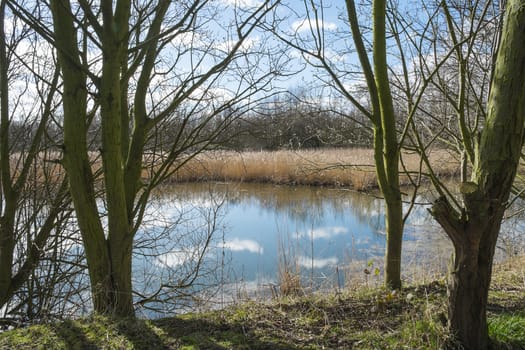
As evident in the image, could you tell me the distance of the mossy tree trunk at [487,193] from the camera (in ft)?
6.45

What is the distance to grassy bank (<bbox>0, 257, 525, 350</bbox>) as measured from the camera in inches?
88.7

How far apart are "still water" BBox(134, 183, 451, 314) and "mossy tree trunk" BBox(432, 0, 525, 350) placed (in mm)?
2058

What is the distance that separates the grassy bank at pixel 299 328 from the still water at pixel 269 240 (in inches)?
49.4

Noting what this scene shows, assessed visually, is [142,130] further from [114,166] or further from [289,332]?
[289,332]

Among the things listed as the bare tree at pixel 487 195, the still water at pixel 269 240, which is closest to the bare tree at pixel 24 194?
the still water at pixel 269 240

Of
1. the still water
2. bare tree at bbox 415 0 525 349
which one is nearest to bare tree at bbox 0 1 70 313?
the still water

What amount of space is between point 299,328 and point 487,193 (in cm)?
121

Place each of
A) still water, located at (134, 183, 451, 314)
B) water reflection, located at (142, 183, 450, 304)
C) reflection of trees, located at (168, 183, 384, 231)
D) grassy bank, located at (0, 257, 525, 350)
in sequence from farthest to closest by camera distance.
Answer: reflection of trees, located at (168, 183, 384, 231) < water reflection, located at (142, 183, 450, 304) < still water, located at (134, 183, 451, 314) < grassy bank, located at (0, 257, 525, 350)

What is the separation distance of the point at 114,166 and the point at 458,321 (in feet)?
6.87

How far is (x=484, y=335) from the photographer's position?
2.11 meters

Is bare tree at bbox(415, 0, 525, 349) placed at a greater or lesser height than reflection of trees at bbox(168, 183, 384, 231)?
greater

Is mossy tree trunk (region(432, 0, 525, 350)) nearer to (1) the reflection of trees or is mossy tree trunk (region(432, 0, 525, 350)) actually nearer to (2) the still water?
(2) the still water

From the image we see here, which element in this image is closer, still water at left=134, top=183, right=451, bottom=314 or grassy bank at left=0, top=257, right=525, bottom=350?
grassy bank at left=0, top=257, right=525, bottom=350

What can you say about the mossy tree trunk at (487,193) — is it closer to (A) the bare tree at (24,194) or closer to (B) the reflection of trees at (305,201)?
(A) the bare tree at (24,194)
